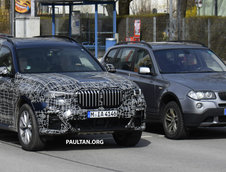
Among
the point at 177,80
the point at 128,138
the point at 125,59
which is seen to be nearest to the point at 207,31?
the point at 125,59

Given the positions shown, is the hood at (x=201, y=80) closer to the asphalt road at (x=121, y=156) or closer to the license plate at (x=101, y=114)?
the asphalt road at (x=121, y=156)

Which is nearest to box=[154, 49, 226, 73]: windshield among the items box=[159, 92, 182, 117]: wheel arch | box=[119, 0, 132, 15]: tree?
box=[159, 92, 182, 117]: wheel arch

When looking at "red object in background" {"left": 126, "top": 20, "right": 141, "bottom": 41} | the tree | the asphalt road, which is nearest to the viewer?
the asphalt road

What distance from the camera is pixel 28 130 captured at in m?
11.1

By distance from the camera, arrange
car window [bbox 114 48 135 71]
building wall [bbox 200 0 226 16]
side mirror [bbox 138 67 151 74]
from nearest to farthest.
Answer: side mirror [bbox 138 67 151 74] → car window [bbox 114 48 135 71] → building wall [bbox 200 0 226 16]

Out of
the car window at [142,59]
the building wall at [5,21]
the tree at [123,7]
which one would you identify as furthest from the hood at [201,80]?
the building wall at [5,21]

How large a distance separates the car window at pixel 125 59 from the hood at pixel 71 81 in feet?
10.5

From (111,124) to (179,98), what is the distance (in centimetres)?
210

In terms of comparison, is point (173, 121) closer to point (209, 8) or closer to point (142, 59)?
point (142, 59)

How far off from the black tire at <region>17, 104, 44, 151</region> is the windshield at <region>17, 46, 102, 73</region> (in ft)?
3.34

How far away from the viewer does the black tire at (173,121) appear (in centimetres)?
1274

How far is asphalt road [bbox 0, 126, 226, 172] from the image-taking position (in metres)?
9.59

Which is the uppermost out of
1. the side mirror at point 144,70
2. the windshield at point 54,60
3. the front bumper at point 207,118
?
the windshield at point 54,60

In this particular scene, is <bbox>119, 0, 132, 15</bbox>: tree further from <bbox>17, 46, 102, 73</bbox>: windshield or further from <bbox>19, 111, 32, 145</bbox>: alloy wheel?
<bbox>19, 111, 32, 145</bbox>: alloy wheel
